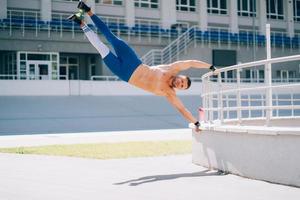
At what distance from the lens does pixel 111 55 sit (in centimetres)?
868

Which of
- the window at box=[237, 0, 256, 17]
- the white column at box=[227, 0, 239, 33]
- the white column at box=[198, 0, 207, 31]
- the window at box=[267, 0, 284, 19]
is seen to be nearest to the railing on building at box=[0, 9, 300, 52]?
the white column at box=[198, 0, 207, 31]

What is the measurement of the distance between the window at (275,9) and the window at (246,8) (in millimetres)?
1942

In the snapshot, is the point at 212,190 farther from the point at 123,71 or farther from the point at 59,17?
the point at 59,17

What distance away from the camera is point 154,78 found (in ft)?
27.8

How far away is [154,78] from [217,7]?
132ft

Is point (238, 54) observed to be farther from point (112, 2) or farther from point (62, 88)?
point (62, 88)

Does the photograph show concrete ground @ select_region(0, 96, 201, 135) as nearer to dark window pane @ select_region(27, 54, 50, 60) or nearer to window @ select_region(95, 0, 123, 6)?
dark window pane @ select_region(27, 54, 50, 60)

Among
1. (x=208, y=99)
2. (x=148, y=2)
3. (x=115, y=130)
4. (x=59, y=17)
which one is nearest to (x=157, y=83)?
(x=208, y=99)

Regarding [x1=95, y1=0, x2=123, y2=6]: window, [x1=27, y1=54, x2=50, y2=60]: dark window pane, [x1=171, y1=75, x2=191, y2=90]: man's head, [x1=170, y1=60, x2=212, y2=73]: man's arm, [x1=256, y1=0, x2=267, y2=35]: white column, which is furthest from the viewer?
[x1=256, y1=0, x2=267, y2=35]: white column

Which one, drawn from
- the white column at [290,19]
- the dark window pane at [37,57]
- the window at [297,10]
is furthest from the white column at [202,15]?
the dark window pane at [37,57]

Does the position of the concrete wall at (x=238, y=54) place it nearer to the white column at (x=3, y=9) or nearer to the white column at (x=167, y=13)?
the white column at (x=167, y=13)

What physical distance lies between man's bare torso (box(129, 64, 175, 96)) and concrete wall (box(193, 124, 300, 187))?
115cm

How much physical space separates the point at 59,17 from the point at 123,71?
31133mm

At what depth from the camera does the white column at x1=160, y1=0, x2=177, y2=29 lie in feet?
141
